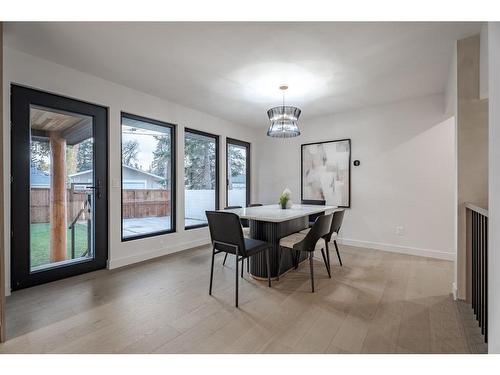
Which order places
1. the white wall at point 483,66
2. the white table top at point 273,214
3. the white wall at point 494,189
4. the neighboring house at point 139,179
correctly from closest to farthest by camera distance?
1. the white wall at point 494,189
2. the white wall at point 483,66
3. the white table top at point 273,214
4. the neighboring house at point 139,179

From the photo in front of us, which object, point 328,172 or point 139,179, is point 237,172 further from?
point 139,179

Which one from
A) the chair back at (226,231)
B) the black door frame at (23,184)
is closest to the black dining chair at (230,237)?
the chair back at (226,231)

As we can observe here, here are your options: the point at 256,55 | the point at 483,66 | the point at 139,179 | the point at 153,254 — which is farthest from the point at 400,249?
the point at 139,179

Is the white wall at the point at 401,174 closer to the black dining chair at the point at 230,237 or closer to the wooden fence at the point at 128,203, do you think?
the black dining chair at the point at 230,237

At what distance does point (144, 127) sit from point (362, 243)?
4.02 meters

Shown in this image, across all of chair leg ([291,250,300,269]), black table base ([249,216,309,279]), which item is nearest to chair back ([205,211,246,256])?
black table base ([249,216,309,279])

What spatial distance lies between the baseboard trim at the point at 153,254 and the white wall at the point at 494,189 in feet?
11.6

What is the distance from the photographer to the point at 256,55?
240 centimetres

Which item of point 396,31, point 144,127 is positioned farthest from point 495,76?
point 144,127

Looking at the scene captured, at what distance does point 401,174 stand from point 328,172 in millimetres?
1162

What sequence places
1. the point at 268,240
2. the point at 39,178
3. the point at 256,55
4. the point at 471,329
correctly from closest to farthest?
the point at 471,329 → the point at 256,55 → the point at 39,178 → the point at 268,240

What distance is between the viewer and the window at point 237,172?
502 centimetres

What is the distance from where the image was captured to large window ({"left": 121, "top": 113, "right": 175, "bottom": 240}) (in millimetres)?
3414
